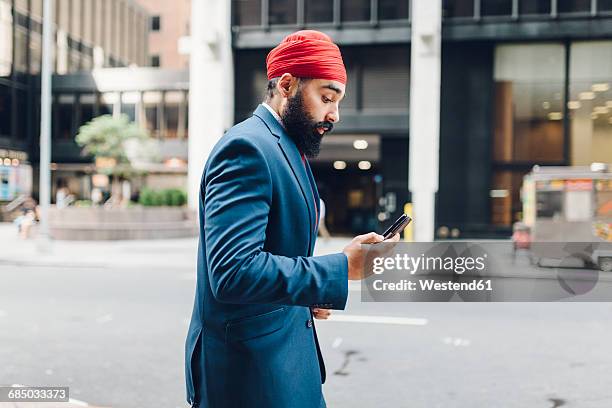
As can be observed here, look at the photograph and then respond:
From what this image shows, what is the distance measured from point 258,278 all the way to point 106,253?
16.1 metres

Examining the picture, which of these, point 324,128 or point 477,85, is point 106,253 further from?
point 324,128

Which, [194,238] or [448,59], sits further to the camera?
[194,238]

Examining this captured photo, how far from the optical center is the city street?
16.4ft

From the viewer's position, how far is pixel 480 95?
20.4 m

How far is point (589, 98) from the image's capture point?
19344 millimetres

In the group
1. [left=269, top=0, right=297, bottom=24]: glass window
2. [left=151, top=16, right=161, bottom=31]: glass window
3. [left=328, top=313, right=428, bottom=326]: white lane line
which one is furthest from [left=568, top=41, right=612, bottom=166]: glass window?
[left=151, top=16, right=161, bottom=31]: glass window

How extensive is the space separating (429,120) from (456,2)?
404cm

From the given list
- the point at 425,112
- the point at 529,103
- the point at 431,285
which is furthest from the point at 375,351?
the point at 529,103

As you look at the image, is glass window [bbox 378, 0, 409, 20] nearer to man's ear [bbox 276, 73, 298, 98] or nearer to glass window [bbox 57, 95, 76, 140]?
glass window [bbox 57, 95, 76, 140]

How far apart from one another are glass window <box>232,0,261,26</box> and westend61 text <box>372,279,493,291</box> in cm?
2145

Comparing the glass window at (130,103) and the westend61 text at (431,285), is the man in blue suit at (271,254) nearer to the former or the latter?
the westend61 text at (431,285)

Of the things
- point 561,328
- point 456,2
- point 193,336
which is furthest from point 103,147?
point 193,336

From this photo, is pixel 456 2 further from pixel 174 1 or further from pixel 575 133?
pixel 174 1

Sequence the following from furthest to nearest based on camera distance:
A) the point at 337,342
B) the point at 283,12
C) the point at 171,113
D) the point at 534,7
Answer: the point at 171,113 < the point at 283,12 < the point at 534,7 < the point at 337,342
